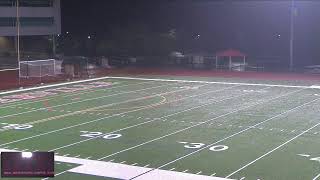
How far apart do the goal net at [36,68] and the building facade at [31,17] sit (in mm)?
12597

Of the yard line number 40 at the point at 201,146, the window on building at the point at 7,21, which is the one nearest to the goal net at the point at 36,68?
the window on building at the point at 7,21

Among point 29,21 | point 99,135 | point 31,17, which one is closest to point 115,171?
point 99,135

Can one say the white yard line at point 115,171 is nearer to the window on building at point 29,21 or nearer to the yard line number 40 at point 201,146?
the yard line number 40 at point 201,146

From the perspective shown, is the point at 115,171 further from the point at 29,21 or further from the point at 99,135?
the point at 29,21

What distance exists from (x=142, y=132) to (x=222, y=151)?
2881 mm

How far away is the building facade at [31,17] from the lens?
4279 centimetres

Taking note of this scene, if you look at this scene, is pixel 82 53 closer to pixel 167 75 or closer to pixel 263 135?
pixel 167 75

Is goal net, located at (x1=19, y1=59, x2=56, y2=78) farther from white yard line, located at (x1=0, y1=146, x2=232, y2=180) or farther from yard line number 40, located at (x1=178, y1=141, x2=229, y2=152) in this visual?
white yard line, located at (x1=0, y1=146, x2=232, y2=180)

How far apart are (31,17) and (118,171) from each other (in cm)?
3643

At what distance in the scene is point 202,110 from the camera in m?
18.7

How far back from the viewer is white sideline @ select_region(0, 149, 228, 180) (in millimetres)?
10516

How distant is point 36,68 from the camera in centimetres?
3019

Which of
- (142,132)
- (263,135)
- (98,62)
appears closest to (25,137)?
(142,132)

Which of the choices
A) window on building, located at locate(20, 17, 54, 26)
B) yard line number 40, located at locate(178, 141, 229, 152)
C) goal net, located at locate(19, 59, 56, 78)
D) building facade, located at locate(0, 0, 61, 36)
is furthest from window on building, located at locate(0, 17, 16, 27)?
yard line number 40, located at locate(178, 141, 229, 152)
